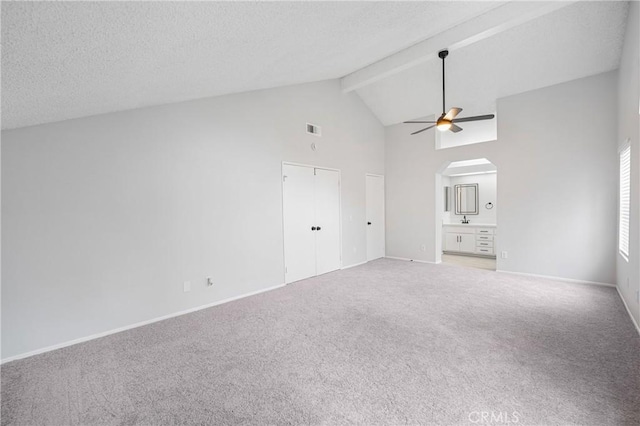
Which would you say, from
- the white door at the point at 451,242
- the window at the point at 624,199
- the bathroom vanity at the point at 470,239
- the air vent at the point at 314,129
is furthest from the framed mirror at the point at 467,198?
the air vent at the point at 314,129

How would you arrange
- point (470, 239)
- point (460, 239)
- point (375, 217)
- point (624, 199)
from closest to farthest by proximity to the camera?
1. point (624, 199)
2. point (375, 217)
3. point (470, 239)
4. point (460, 239)

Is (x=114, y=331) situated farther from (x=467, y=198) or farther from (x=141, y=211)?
(x=467, y=198)

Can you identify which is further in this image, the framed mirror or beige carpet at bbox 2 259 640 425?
the framed mirror

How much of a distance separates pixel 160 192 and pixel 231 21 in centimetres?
226

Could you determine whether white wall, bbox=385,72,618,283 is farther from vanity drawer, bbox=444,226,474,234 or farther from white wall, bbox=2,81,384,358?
white wall, bbox=2,81,384,358

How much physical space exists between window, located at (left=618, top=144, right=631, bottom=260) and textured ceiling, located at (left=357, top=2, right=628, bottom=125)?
1.41 m

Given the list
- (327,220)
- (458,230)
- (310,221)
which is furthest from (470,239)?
(310,221)

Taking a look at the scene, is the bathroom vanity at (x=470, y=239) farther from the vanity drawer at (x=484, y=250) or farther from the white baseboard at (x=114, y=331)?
the white baseboard at (x=114, y=331)

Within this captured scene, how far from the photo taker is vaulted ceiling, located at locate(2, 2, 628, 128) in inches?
51.4

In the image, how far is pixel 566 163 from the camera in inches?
177

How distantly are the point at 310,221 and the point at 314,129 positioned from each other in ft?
5.42

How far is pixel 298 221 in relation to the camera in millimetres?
4840

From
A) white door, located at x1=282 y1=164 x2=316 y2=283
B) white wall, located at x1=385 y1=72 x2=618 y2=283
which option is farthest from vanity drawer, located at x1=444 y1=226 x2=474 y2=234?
white door, located at x1=282 y1=164 x2=316 y2=283

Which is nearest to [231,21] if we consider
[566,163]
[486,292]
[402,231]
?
[486,292]
